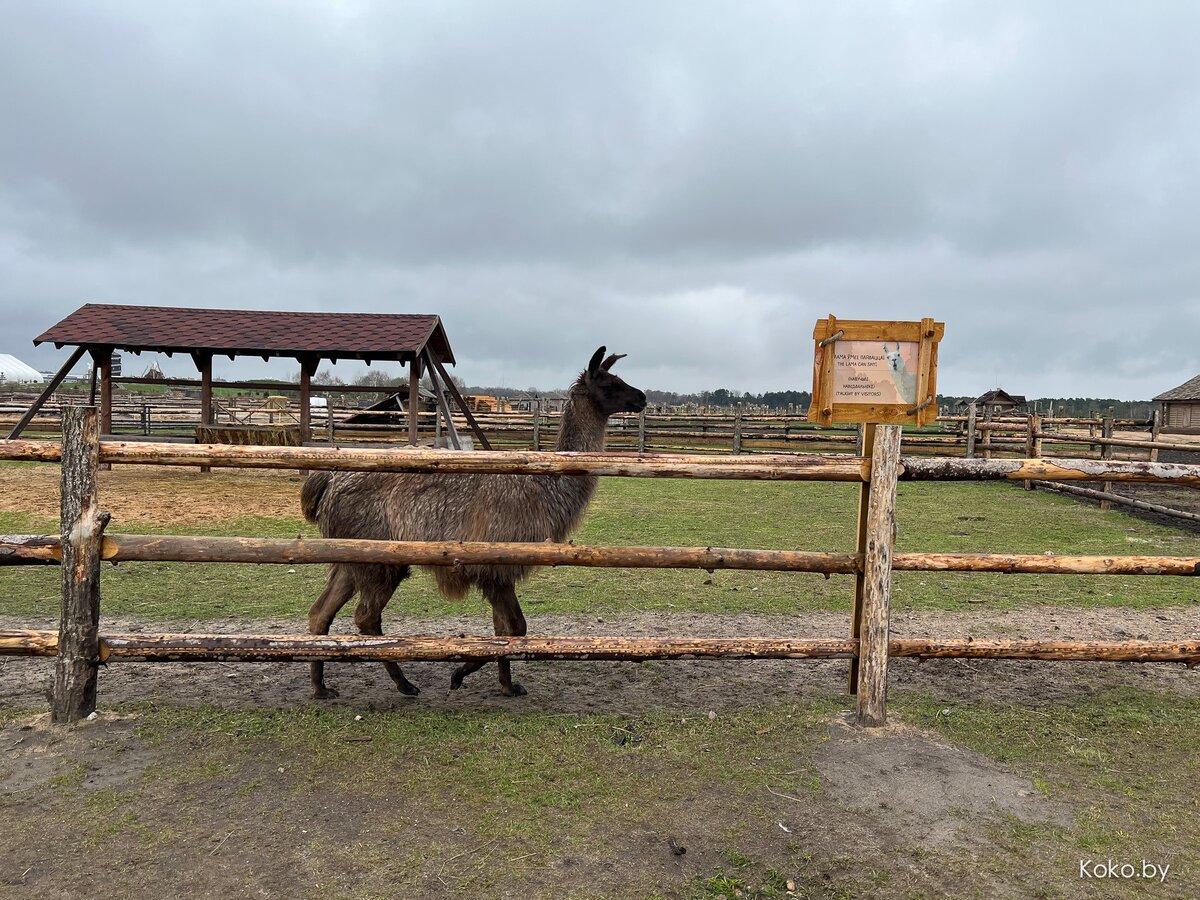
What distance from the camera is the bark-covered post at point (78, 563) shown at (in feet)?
10.8

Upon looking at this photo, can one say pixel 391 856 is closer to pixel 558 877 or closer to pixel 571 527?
pixel 558 877

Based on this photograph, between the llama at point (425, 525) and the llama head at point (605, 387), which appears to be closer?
the llama at point (425, 525)

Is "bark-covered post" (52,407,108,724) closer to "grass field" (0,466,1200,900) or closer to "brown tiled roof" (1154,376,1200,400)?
"grass field" (0,466,1200,900)

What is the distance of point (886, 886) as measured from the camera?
95.3 inches

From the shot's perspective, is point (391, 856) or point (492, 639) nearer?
point (391, 856)

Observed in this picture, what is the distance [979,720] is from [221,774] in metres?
3.69

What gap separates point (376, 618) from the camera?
13.5 ft

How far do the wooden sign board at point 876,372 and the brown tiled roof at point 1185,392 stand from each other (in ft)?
139

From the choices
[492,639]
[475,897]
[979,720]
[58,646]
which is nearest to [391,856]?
[475,897]

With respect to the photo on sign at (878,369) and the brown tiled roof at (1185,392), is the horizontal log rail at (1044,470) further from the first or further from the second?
the brown tiled roof at (1185,392)

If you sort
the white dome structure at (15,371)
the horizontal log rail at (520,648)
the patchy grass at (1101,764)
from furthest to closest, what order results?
the white dome structure at (15,371)
the horizontal log rail at (520,648)
the patchy grass at (1101,764)

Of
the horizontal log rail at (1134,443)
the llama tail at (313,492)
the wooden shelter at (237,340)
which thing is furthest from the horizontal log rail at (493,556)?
the wooden shelter at (237,340)

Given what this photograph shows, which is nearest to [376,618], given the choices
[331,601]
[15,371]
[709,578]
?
[331,601]

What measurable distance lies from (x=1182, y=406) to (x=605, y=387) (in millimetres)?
43612
